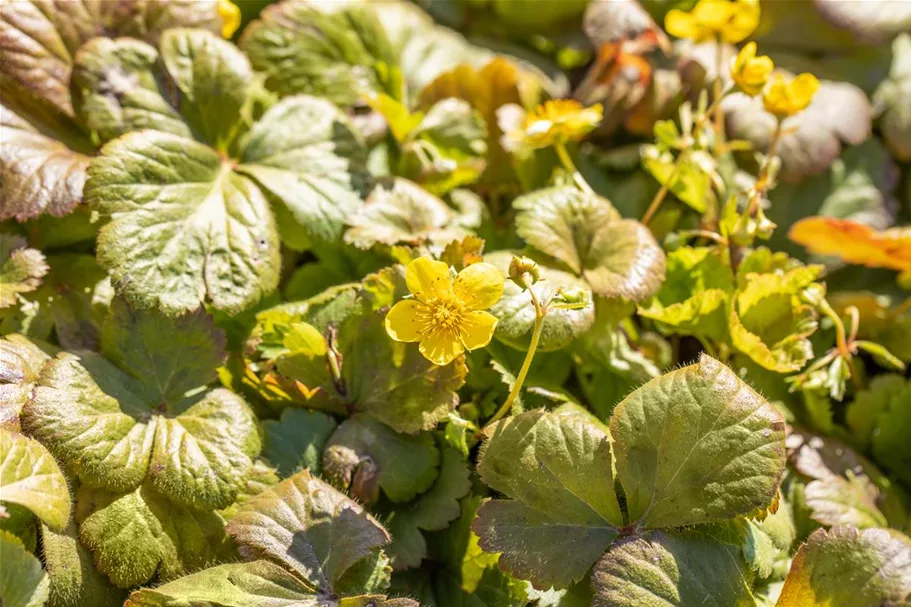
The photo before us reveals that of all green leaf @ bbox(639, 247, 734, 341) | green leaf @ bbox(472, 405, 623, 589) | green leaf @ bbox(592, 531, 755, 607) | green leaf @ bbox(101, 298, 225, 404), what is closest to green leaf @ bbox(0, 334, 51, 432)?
green leaf @ bbox(101, 298, 225, 404)

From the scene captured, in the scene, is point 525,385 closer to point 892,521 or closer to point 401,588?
point 401,588

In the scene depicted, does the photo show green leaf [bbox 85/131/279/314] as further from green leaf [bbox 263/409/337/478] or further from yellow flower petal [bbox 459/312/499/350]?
yellow flower petal [bbox 459/312/499/350]

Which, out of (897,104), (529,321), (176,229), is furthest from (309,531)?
(897,104)

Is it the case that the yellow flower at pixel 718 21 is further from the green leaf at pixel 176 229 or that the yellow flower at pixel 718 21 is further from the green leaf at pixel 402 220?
the green leaf at pixel 176 229

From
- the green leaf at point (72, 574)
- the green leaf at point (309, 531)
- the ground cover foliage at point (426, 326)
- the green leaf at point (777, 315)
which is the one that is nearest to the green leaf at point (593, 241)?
the ground cover foliage at point (426, 326)

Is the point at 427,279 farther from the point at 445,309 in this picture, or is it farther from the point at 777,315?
the point at 777,315

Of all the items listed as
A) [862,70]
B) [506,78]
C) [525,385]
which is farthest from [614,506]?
[862,70]

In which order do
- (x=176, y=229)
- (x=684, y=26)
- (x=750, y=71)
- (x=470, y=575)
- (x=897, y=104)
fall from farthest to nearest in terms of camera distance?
(x=897, y=104) → (x=684, y=26) → (x=750, y=71) → (x=176, y=229) → (x=470, y=575)
